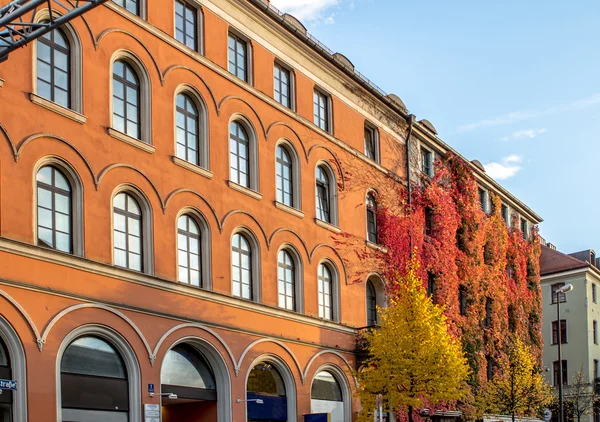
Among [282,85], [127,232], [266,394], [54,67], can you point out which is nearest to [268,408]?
[266,394]

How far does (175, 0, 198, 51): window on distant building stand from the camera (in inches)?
1165

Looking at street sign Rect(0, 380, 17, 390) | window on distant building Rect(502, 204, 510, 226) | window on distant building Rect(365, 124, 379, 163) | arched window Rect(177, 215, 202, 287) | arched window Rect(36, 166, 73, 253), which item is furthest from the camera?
window on distant building Rect(502, 204, 510, 226)

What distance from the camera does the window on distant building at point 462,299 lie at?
155ft

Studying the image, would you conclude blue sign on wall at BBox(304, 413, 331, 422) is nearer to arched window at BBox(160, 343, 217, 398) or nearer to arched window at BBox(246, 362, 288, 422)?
arched window at BBox(246, 362, 288, 422)

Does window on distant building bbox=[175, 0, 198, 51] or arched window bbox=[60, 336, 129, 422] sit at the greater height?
window on distant building bbox=[175, 0, 198, 51]

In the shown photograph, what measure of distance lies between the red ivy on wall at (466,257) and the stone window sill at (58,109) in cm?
1506

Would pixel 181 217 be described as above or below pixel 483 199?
below

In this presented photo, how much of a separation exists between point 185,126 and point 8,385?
11342 millimetres

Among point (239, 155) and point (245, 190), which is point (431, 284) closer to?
point (245, 190)

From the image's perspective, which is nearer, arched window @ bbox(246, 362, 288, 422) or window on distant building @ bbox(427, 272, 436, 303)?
arched window @ bbox(246, 362, 288, 422)

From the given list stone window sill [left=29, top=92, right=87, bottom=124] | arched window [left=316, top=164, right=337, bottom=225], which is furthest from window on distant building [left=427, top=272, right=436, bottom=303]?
stone window sill [left=29, top=92, right=87, bottom=124]

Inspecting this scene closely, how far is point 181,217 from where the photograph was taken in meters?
28.4

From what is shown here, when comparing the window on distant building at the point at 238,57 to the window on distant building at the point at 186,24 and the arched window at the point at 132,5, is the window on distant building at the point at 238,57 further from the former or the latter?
the arched window at the point at 132,5

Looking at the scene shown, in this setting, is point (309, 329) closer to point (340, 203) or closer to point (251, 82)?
point (340, 203)
